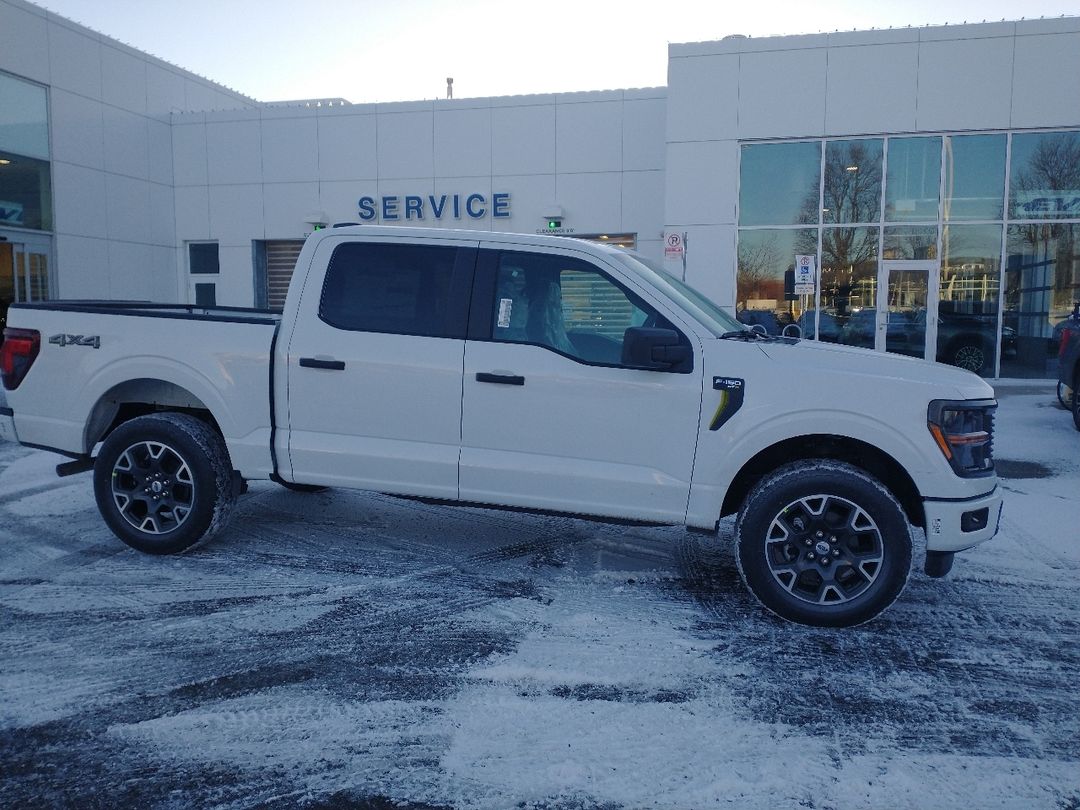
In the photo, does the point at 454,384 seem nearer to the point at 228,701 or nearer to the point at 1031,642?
the point at 228,701

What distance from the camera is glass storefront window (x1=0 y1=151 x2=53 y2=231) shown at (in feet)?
61.6

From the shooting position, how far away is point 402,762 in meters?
3.05

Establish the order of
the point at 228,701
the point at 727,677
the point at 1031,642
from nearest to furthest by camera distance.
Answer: the point at 228,701, the point at 727,677, the point at 1031,642

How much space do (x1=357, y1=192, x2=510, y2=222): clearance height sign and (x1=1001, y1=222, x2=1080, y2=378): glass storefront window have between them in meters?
11.3

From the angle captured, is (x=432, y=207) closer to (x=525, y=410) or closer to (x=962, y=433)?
→ (x=525, y=410)

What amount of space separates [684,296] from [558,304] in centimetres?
77

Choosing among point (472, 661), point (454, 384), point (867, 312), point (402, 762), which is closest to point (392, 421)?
point (454, 384)

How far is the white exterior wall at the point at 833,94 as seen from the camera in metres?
16.6

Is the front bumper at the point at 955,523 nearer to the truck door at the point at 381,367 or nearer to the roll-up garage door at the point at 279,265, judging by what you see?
the truck door at the point at 381,367

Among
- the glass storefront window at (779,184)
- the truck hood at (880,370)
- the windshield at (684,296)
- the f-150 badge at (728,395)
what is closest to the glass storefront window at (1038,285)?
the glass storefront window at (779,184)

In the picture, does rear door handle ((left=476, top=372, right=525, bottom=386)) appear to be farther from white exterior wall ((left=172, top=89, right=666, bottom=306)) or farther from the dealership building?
white exterior wall ((left=172, top=89, right=666, bottom=306))

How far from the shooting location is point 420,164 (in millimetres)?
21359

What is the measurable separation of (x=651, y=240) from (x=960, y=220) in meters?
6.60

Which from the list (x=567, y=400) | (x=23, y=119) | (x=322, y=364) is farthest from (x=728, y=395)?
(x=23, y=119)
